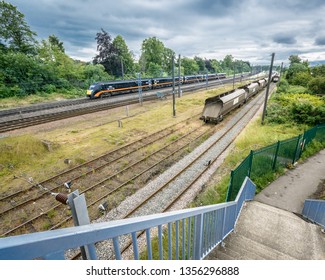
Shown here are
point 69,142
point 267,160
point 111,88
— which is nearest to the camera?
point 267,160

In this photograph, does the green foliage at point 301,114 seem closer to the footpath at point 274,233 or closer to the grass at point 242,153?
the grass at point 242,153

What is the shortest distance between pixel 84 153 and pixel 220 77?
74221mm

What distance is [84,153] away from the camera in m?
12.7

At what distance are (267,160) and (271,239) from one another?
430 centimetres

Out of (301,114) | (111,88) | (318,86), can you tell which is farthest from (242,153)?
(318,86)

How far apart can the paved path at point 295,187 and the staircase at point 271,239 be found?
3.39ft

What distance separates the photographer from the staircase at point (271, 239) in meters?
4.43

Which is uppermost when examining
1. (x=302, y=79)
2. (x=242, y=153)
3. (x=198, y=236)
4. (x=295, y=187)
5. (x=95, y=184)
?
(x=302, y=79)

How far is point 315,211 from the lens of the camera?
231 inches

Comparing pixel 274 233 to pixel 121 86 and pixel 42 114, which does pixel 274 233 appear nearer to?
pixel 42 114

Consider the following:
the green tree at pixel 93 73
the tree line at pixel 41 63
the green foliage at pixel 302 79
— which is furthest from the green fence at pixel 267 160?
the green tree at pixel 93 73

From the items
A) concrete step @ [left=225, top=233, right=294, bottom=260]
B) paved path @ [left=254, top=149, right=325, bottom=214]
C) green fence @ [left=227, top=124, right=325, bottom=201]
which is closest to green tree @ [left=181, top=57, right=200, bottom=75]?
green fence @ [left=227, top=124, right=325, bottom=201]
